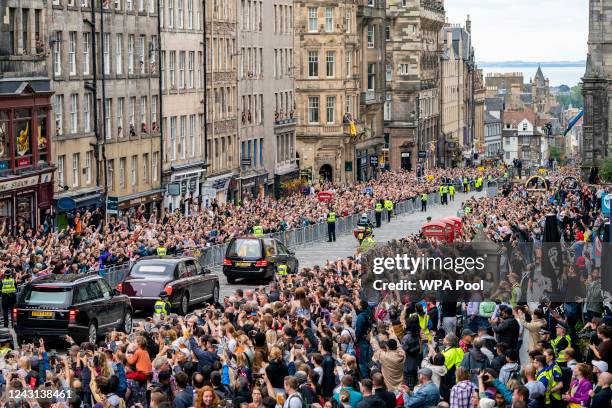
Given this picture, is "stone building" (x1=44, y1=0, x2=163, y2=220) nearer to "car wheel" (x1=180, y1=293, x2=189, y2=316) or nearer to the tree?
"car wheel" (x1=180, y1=293, x2=189, y2=316)

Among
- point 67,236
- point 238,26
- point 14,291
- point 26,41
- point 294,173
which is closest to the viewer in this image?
point 14,291

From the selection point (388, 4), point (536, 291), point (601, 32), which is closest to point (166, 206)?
point (601, 32)

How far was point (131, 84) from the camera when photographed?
209 feet

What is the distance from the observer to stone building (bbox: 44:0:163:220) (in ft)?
184

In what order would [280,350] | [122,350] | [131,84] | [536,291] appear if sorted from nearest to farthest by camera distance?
[280,350] < [122,350] < [536,291] < [131,84]

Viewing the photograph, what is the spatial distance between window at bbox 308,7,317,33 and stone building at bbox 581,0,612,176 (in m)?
18.9

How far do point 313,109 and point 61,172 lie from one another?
141 ft

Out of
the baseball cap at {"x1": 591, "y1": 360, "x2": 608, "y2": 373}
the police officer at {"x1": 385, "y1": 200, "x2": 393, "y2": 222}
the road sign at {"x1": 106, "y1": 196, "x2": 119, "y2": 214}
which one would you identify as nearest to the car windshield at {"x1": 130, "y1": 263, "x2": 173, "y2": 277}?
the baseball cap at {"x1": 591, "y1": 360, "x2": 608, "y2": 373}

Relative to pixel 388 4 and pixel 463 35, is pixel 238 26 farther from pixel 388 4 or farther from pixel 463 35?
pixel 463 35

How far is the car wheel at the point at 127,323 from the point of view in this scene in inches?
1305

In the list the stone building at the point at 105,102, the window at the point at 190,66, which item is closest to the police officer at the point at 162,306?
the stone building at the point at 105,102

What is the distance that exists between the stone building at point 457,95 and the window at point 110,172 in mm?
84589

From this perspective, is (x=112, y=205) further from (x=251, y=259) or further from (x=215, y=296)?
(x=215, y=296)

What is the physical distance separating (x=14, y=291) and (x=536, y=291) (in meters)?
13.1
